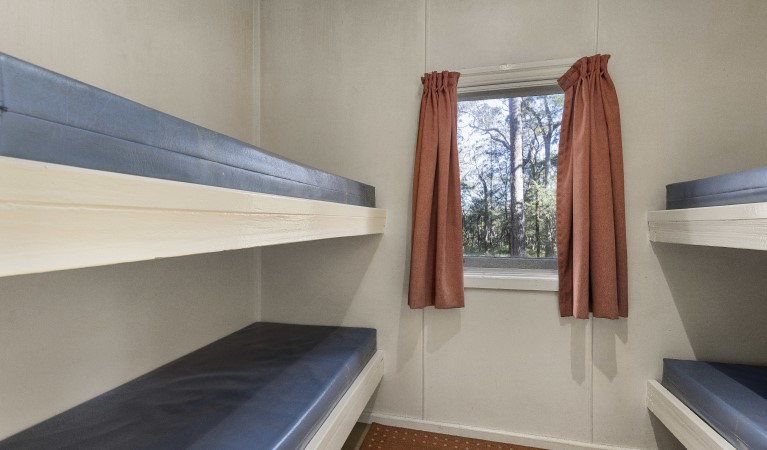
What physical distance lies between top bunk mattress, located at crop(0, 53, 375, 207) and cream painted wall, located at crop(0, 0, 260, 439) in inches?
29.1

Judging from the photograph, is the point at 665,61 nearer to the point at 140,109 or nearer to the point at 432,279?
the point at 432,279

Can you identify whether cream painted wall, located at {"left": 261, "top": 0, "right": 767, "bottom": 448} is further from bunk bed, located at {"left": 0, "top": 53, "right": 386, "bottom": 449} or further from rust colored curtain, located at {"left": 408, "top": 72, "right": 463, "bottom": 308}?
bunk bed, located at {"left": 0, "top": 53, "right": 386, "bottom": 449}

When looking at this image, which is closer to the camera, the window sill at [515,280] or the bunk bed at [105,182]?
the bunk bed at [105,182]

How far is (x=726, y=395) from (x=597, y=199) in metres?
0.83

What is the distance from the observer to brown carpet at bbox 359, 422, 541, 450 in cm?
170

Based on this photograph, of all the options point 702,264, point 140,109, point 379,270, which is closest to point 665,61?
point 702,264

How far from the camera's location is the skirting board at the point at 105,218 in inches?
15.2

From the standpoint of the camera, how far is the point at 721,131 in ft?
5.11

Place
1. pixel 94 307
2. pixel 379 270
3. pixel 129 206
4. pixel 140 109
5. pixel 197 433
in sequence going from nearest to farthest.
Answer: pixel 129 206
pixel 140 109
pixel 197 433
pixel 94 307
pixel 379 270

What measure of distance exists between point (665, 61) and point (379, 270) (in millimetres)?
1714

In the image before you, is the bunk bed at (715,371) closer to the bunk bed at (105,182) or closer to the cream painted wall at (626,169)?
the cream painted wall at (626,169)

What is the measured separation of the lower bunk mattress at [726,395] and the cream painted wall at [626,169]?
113mm

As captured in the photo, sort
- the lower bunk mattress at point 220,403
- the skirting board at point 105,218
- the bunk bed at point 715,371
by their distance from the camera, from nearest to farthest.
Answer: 1. the skirting board at point 105,218
2. the lower bunk mattress at point 220,403
3. the bunk bed at point 715,371

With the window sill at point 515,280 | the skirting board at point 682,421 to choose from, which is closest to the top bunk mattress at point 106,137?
the window sill at point 515,280
